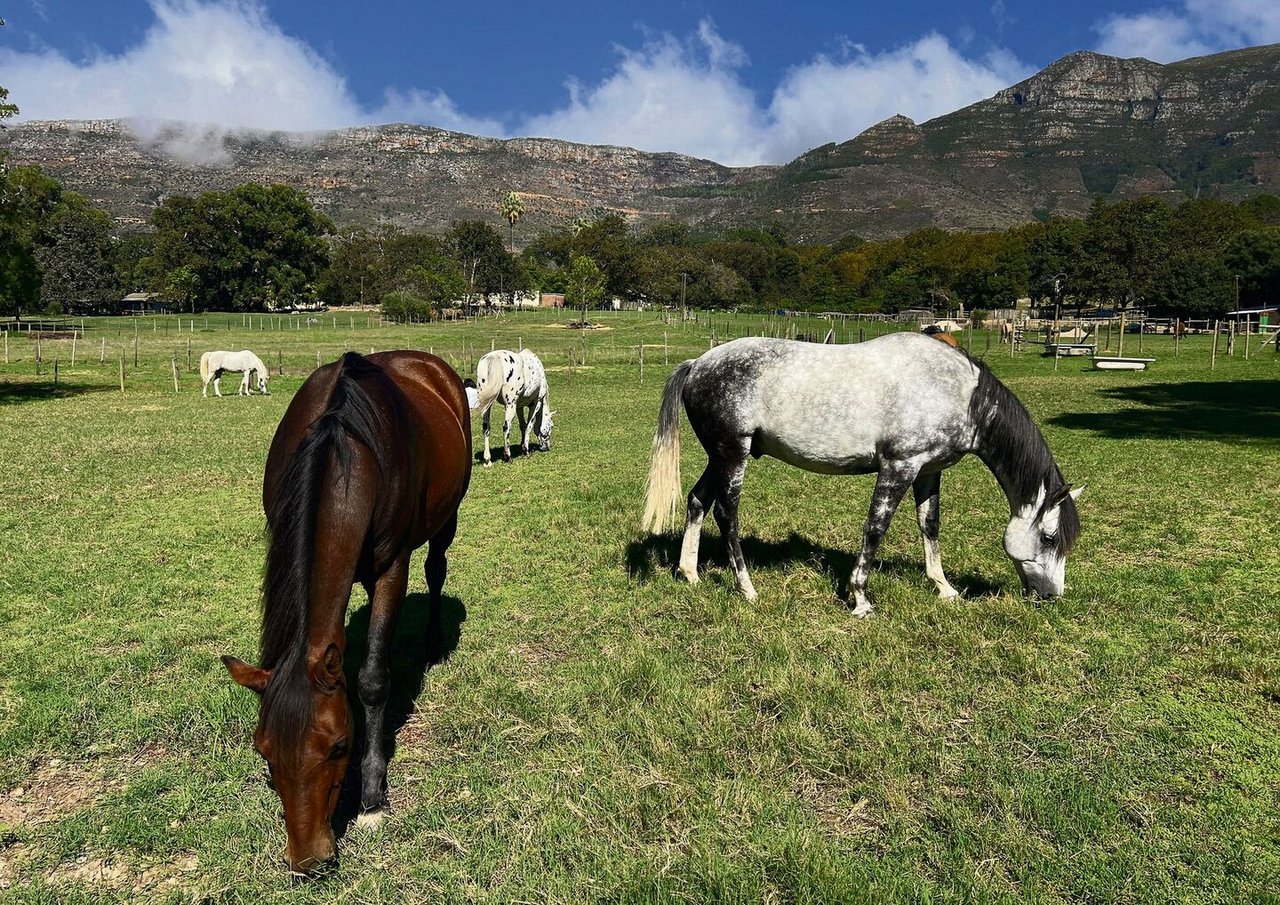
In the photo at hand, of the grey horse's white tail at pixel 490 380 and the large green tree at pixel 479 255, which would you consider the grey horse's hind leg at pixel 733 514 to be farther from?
the large green tree at pixel 479 255

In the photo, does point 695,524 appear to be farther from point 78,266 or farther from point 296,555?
point 78,266

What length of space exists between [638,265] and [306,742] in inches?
4004

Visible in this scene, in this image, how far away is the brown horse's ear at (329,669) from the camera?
8.68 ft

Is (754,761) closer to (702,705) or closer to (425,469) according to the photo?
(702,705)

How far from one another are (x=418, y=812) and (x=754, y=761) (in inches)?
69.1

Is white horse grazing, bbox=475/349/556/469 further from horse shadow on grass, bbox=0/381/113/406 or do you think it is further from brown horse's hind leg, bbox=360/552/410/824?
horse shadow on grass, bbox=0/381/113/406

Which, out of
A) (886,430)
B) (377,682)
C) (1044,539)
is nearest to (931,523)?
(1044,539)

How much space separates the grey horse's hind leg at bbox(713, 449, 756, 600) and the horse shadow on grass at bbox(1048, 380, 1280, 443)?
11.2 m

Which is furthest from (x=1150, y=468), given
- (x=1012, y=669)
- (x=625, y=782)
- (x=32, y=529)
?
(x=32, y=529)

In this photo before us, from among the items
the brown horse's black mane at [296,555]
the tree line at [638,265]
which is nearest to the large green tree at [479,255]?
the tree line at [638,265]

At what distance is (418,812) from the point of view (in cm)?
339

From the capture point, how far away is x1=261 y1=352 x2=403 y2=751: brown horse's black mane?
258 cm

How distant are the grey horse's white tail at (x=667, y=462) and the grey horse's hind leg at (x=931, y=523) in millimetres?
2229

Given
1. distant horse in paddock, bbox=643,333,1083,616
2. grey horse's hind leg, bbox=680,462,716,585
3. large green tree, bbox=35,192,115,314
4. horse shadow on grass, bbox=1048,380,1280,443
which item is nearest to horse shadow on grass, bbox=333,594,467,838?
grey horse's hind leg, bbox=680,462,716,585
